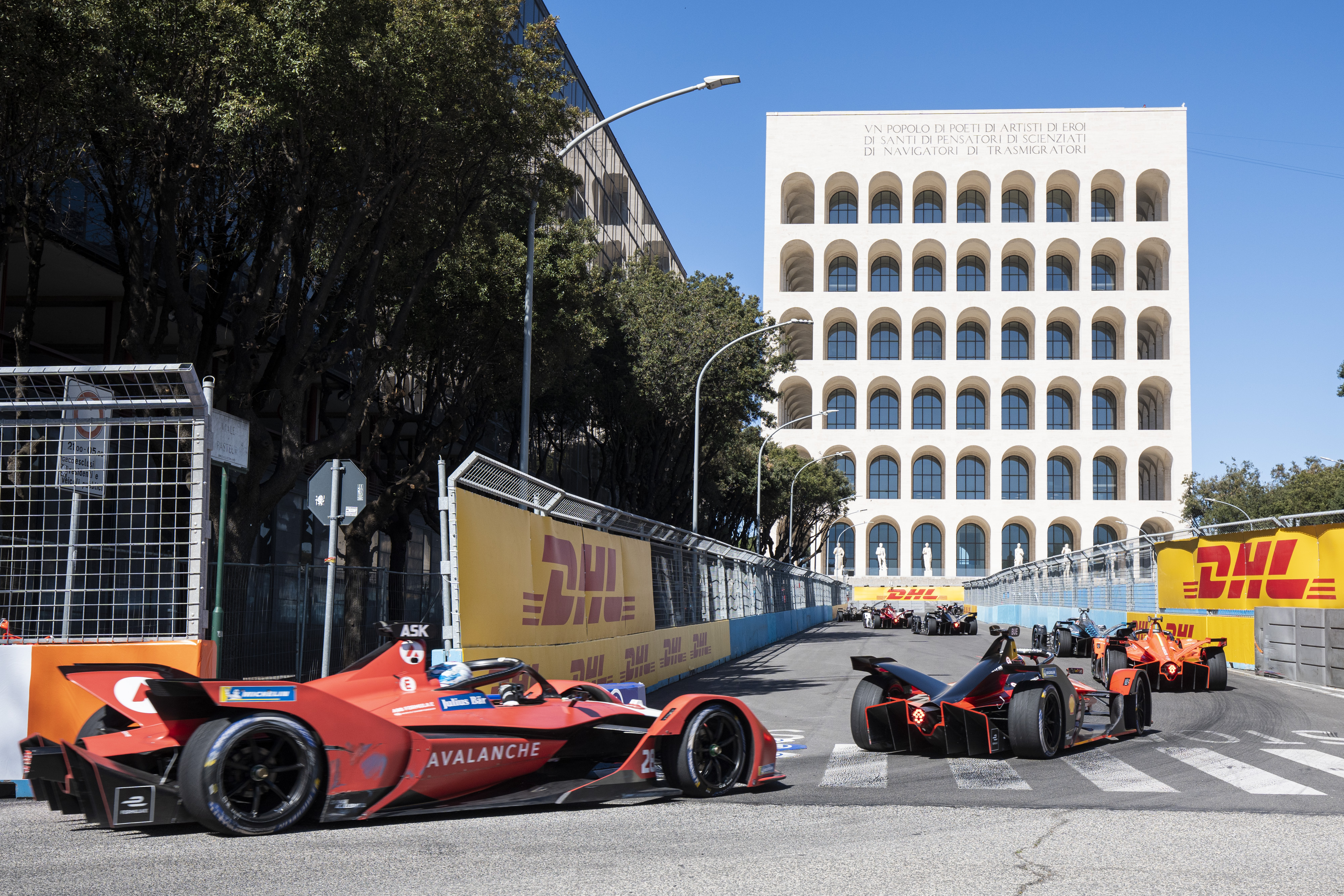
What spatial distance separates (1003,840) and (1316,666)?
1451 cm

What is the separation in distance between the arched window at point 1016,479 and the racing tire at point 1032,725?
271 ft

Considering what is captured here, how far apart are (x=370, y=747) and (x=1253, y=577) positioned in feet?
62.7

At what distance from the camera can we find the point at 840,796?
7.72 meters

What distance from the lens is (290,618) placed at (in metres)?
16.7

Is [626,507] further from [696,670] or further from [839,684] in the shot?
[839,684]

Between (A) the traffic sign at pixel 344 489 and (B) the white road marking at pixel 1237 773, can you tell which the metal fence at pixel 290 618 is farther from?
(B) the white road marking at pixel 1237 773

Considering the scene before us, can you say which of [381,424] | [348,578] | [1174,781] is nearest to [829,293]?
[381,424]

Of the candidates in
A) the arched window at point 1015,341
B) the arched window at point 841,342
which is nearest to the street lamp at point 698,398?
the arched window at point 841,342

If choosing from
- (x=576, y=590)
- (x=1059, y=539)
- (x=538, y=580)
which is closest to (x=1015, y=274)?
(x=1059, y=539)

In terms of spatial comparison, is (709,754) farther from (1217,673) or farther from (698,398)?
(698,398)

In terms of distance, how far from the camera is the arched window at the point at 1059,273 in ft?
299

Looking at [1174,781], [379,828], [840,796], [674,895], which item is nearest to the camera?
[674,895]

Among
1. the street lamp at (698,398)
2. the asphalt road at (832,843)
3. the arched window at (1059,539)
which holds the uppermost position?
the street lamp at (698,398)

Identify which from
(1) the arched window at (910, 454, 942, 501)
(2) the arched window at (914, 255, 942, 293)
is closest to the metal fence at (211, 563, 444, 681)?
(1) the arched window at (910, 454, 942, 501)
